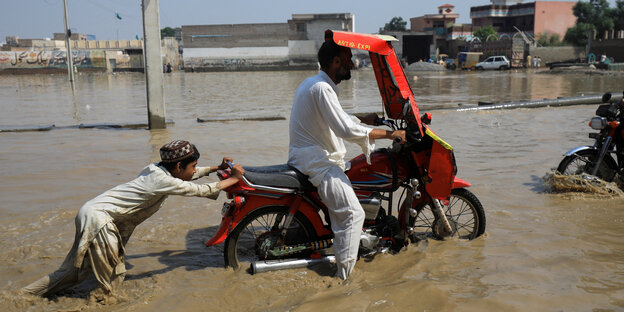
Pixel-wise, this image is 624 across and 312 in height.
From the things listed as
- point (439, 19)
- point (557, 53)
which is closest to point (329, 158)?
point (557, 53)

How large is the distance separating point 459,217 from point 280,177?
1817 millimetres

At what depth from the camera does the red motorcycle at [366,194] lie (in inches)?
142

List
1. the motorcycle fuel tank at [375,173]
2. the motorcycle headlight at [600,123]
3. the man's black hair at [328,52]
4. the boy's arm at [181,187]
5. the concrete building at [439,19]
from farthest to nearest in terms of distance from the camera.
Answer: the concrete building at [439,19] → the motorcycle headlight at [600,123] → the motorcycle fuel tank at [375,173] → the man's black hair at [328,52] → the boy's arm at [181,187]

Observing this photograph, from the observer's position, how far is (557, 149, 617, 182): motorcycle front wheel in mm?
5859

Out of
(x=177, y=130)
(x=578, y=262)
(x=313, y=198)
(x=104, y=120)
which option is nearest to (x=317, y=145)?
(x=313, y=198)

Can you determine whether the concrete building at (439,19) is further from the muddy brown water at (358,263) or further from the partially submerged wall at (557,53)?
the muddy brown water at (358,263)

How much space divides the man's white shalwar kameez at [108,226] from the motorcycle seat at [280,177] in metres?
0.30

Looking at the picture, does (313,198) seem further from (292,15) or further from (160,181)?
(292,15)

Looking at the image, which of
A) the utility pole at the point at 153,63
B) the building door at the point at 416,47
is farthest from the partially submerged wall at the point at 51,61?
the utility pole at the point at 153,63

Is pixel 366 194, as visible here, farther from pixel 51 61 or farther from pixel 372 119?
pixel 51 61

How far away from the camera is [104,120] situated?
45.5 feet

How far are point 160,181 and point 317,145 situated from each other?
3.67 ft

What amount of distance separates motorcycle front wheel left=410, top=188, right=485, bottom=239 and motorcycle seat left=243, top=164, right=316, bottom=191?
109 centimetres

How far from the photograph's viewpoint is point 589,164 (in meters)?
5.92
